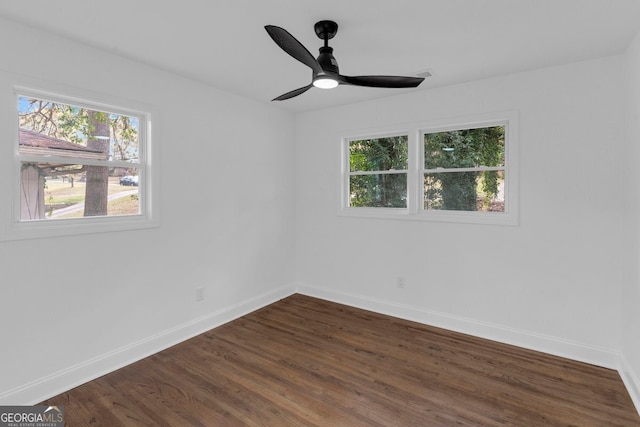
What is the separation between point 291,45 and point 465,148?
238cm

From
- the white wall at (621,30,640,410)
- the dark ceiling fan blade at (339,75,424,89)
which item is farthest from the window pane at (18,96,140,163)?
the white wall at (621,30,640,410)

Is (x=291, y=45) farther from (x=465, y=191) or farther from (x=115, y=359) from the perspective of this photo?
(x=115, y=359)

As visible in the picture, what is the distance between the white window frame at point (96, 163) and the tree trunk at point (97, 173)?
0.23 feet

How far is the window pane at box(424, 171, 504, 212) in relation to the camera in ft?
10.9

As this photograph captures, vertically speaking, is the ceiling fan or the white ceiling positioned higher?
the white ceiling

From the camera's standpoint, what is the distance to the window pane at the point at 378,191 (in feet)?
12.9

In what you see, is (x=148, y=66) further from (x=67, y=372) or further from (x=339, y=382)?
(x=339, y=382)

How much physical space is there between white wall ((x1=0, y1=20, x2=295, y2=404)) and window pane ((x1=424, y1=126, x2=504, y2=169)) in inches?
76.3

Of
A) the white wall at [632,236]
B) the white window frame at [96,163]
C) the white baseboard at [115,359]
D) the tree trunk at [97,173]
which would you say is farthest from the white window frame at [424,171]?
the tree trunk at [97,173]

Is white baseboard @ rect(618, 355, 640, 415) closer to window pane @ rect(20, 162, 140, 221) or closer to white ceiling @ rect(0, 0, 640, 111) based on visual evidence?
white ceiling @ rect(0, 0, 640, 111)

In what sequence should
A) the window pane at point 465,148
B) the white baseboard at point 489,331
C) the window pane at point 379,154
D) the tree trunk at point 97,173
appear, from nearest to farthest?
the tree trunk at point 97,173 → the white baseboard at point 489,331 → the window pane at point 465,148 → the window pane at point 379,154

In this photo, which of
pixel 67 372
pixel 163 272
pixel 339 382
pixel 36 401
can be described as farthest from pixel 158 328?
pixel 339 382

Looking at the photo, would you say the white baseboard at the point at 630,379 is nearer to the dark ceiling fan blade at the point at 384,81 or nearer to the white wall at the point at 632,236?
the white wall at the point at 632,236

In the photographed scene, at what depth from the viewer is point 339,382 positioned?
253 cm
